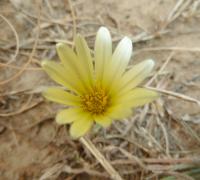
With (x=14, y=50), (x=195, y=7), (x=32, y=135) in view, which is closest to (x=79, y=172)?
(x=32, y=135)

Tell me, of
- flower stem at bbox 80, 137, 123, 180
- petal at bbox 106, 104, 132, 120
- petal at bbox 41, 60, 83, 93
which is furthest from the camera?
flower stem at bbox 80, 137, 123, 180

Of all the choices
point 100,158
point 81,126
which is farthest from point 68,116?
point 100,158

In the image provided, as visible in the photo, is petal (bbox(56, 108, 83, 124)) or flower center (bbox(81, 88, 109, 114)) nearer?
petal (bbox(56, 108, 83, 124))

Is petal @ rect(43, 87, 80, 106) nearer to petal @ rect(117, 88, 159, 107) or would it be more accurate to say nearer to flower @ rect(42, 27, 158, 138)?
flower @ rect(42, 27, 158, 138)

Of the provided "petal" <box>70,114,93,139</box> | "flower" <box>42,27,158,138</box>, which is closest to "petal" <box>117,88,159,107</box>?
"flower" <box>42,27,158,138</box>

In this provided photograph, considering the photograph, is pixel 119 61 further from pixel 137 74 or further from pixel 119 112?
pixel 119 112

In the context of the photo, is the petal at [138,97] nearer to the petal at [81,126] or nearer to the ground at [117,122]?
the petal at [81,126]
